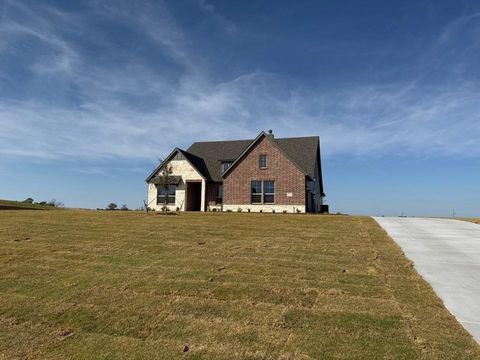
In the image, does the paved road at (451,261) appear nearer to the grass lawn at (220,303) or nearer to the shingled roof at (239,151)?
the grass lawn at (220,303)

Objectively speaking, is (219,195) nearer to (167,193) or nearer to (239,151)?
(167,193)

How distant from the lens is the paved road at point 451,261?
725 centimetres

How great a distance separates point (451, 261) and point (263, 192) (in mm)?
22835

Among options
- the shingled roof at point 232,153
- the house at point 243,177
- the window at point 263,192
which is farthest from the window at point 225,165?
the window at point 263,192

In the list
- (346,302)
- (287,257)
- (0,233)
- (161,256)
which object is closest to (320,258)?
(287,257)

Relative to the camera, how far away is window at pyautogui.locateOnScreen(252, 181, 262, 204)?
3350 cm

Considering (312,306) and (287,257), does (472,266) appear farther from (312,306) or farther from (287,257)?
(312,306)

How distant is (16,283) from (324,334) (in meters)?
7.13

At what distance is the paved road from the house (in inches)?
576

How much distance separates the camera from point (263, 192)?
33.3 m

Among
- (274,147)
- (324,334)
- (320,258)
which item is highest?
(274,147)

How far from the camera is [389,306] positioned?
7223 mm

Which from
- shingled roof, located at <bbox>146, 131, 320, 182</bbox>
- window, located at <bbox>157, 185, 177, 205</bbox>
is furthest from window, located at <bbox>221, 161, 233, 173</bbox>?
window, located at <bbox>157, 185, 177, 205</bbox>

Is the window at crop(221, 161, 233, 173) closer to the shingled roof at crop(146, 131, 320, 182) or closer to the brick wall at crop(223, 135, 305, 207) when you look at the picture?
the shingled roof at crop(146, 131, 320, 182)
